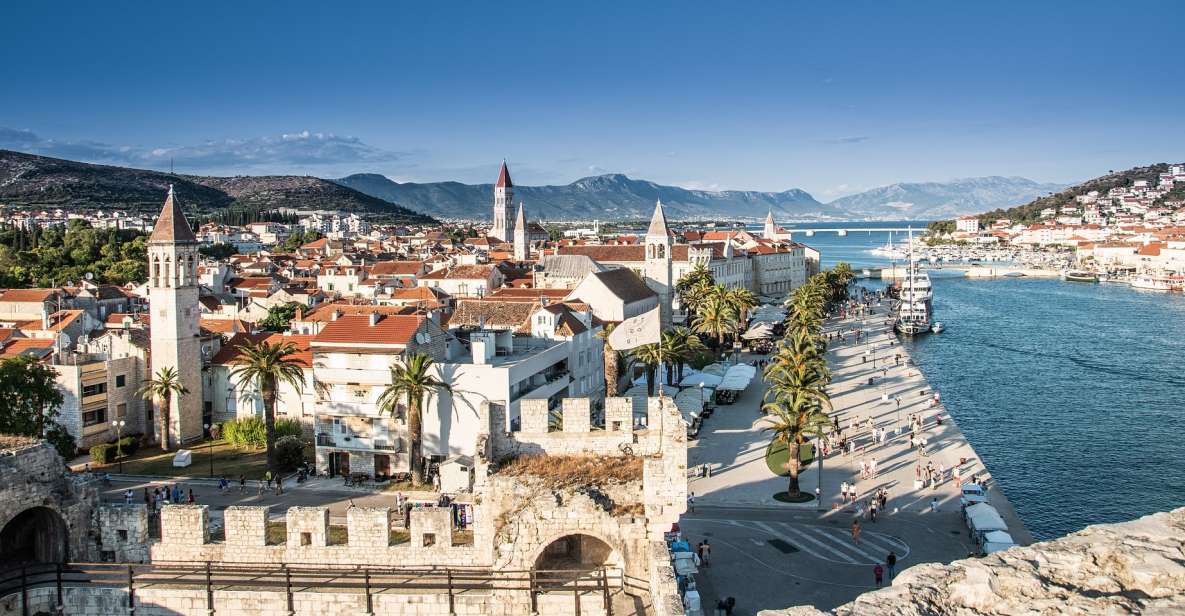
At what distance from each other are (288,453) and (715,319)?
37.7m

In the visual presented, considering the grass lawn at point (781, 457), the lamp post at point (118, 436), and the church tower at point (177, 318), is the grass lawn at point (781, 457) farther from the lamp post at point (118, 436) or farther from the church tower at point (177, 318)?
the church tower at point (177, 318)

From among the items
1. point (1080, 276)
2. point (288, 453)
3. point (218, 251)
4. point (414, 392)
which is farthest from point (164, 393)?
point (1080, 276)

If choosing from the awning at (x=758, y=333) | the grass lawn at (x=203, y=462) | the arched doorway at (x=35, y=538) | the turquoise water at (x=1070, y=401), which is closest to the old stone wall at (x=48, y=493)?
the arched doorway at (x=35, y=538)

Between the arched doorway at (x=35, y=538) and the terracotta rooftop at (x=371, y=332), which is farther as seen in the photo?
the terracotta rooftop at (x=371, y=332)

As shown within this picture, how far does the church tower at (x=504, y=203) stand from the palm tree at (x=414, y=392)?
151222 millimetres

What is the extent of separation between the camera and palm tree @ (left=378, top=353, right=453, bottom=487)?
34781mm

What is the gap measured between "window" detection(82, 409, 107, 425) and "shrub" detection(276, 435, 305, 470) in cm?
985

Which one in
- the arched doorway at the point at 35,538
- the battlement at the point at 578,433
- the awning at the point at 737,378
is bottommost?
the awning at the point at 737,378

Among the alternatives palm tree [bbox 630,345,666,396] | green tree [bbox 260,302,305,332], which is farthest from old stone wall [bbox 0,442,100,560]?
green tree [bbox 260,302,305,332]

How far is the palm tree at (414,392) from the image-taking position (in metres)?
34.8

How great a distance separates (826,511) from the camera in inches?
1282

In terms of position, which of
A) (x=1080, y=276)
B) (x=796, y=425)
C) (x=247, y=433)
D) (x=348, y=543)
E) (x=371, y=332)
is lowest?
(x=247, y=433)

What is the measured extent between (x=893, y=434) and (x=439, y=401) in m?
23.5

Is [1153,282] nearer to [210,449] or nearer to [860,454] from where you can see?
[860,454]
